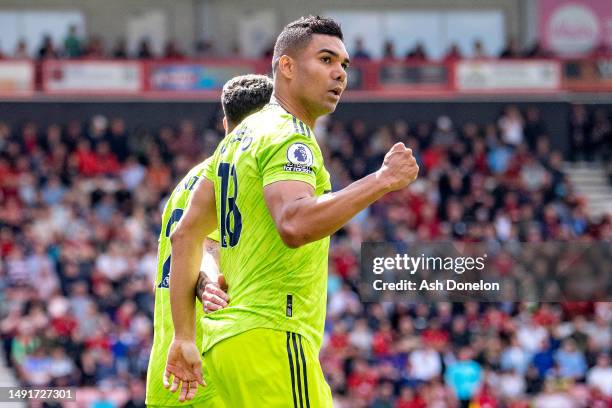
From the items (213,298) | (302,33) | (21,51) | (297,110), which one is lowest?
(213,298)

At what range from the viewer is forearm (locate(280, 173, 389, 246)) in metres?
3.73

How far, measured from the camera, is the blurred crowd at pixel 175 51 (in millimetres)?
22781

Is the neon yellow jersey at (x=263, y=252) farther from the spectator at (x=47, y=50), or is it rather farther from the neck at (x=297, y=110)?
the spectator at (x=47, y=50)

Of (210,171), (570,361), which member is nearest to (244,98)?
(210,171)

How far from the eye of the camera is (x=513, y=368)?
1530 cm

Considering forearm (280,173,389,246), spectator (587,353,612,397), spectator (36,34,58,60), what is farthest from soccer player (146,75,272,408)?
spectator (36,34,58,60)

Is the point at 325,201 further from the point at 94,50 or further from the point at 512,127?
→ the point at 94,50

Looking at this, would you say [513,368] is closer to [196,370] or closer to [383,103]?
[383,103]

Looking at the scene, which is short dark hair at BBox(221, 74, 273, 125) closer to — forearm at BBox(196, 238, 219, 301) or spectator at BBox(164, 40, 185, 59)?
forearm at BBox(196, 238, 219, 301)

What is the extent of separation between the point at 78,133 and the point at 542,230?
8084mm

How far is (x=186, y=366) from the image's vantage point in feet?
14.0

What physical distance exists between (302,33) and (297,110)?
10.9 inches

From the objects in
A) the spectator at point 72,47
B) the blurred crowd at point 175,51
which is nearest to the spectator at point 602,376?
the blurred crowd at point 175,51

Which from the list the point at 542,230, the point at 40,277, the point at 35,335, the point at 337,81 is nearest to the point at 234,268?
the point at 337,81
